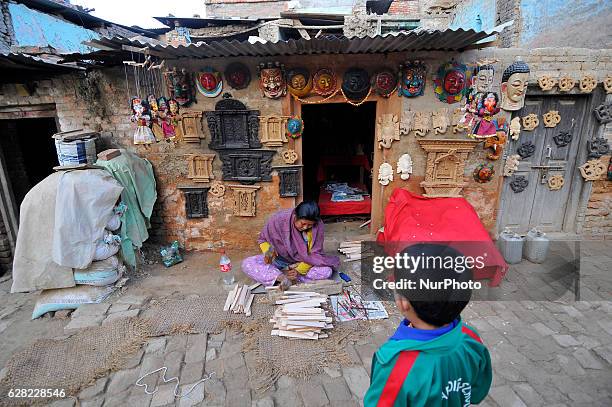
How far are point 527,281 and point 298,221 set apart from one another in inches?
136

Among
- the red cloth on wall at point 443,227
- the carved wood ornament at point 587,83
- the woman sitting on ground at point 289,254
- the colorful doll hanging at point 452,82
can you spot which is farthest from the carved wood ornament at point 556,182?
the woman sitting on ground at point 289,254

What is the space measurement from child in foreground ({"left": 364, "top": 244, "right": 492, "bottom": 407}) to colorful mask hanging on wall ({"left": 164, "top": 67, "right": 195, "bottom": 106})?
4.55 metres

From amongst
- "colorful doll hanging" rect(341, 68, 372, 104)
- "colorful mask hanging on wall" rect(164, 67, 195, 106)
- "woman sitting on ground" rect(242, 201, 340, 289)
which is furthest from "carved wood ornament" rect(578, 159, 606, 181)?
"colorful mask hanging on wall" rect(164, 67, 195, 106)

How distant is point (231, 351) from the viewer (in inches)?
133

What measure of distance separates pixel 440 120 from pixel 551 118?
2.05 m

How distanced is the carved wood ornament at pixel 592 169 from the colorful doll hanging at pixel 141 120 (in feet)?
23.9

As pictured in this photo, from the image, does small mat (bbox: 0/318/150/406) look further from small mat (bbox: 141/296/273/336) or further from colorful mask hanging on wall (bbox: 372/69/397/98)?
colorful mask hanging on wall (bbox: 372/69/397/98)

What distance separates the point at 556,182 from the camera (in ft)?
18.6

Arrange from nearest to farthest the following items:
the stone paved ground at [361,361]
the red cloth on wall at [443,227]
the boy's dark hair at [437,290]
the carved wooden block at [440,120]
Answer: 1. the boy's dark hair at [437,290]
2. the stone paved ground at [361,361]
3. the red cloth on wall at [443,227]
4. the carved wooden block at [440,120]

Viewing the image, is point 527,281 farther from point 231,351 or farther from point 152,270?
point 152,270

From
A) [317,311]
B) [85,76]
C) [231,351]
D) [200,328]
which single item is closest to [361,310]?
[317,311]

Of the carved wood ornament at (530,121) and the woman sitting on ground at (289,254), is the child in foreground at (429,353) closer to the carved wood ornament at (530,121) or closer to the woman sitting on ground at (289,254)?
the woman sitting on ground at (289,254)

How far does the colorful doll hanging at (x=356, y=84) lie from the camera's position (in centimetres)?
483

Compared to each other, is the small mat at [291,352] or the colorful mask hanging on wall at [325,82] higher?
the colorful mask hanging on wall at [325,82]
